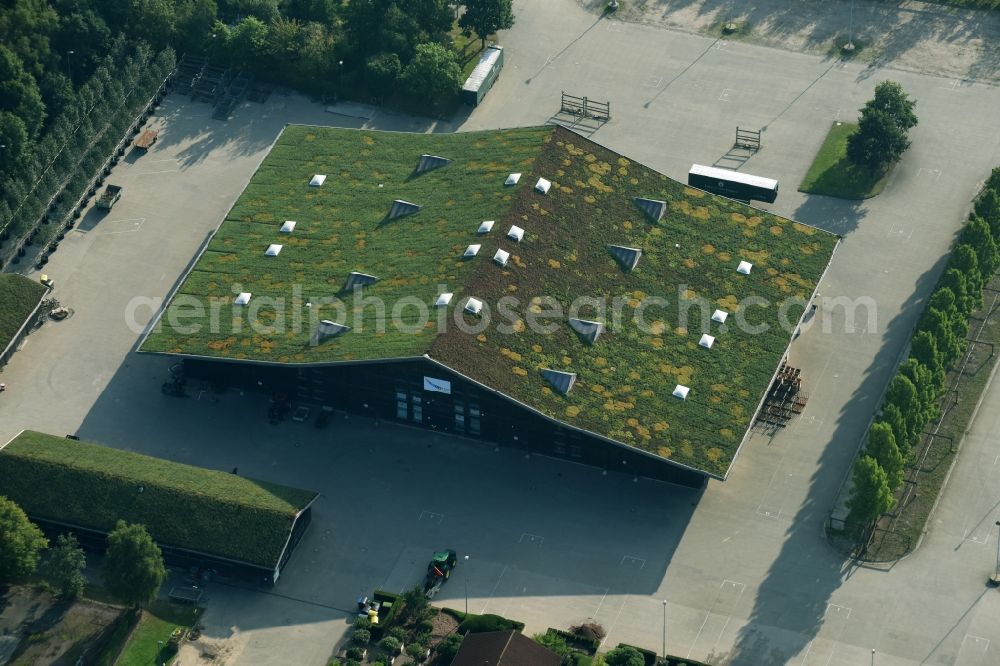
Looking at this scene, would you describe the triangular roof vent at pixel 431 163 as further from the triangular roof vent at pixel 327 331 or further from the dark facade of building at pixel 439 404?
the dark facade of building at pixel 439 404

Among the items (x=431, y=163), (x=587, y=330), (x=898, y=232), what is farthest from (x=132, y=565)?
(x=898, y=232)

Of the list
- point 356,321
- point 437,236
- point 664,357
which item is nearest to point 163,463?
point 356,321

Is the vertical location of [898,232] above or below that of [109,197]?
above

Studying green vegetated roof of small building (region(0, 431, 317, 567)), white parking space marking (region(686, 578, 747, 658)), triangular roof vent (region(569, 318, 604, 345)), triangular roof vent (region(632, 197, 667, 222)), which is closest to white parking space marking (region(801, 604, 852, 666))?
white parking space marking (region(686, 578, 747, 658))

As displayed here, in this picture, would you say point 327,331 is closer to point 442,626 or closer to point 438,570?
point 438,570

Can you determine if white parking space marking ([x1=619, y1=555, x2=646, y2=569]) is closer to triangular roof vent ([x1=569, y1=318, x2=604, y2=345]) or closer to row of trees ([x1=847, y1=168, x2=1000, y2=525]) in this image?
row of trees ([x1=847, y1=168, x2=1000, y2=525])
